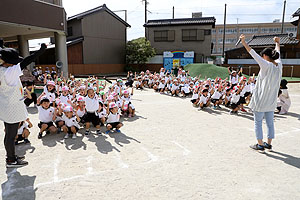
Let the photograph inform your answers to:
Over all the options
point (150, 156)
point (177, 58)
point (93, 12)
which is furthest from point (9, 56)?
point (177, 58)

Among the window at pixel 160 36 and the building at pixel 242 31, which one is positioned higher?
the building at pixel 242 31

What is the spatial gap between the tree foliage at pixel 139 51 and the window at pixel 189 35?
524cm

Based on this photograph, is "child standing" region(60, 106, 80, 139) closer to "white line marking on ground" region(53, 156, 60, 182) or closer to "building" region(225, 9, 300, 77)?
"white line marking on ground" region(53, 156, 60, 182)

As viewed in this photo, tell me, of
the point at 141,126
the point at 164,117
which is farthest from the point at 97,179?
the point at 164,117

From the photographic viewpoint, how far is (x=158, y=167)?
3488mm

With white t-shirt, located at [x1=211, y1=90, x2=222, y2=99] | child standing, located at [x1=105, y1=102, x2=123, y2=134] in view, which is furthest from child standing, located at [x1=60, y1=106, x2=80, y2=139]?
white t-shirt, located at [x1=211, y1=90, x2=222, y2=99]

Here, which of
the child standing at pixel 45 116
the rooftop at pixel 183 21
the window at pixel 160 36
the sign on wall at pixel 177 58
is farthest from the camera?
the window at pixel 160 36

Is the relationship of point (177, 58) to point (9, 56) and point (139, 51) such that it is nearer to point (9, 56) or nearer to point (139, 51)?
point (139, 51)

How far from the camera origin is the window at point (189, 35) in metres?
30.0

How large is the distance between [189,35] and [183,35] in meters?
0.85

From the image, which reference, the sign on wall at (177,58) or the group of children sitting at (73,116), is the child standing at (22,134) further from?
the sign on wall at (177,58)

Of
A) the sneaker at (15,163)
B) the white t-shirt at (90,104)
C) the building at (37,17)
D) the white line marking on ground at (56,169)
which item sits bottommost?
the white line marking on ground at (56,169)

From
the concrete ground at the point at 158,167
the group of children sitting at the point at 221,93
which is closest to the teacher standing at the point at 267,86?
the concrete ground at the point at 158,167

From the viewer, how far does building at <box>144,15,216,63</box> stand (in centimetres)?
2961
